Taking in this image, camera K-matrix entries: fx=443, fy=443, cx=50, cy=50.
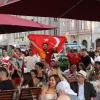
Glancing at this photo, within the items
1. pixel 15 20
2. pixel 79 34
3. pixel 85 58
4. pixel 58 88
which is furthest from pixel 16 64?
pixel 79 34

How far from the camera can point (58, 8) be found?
781cm

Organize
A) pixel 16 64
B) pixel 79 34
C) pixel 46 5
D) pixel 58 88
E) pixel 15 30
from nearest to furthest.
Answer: pixel 58 88 < pixel 46 5 < pixel 16 64 < pixel 15 30 < pixel 79 34

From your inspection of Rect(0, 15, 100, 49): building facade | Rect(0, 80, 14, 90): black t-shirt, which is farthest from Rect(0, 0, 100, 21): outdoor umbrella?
Rect(0, 15, 100, 49): building facade

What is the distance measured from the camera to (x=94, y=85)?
8.59 meters

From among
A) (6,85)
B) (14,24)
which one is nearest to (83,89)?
(6,85)

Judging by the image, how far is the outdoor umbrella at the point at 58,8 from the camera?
22.4ft

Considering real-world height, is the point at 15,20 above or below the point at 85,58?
above

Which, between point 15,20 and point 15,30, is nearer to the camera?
point 15,20

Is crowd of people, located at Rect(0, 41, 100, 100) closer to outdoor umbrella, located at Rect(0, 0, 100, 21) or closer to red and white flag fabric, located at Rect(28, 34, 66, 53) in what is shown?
red and white flag fabric, located at Rect(28, 34, 66, 53)

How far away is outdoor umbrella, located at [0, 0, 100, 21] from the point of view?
6.82m

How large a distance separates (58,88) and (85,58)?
276 inches

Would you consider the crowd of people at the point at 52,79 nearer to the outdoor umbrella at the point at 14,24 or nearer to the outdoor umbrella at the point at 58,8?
the outdoor umbrella at the point at 14,24

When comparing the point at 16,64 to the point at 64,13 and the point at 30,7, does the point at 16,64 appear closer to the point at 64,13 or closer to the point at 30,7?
the point at 64,13

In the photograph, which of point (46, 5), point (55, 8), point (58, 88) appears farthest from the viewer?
point (55, 8)
